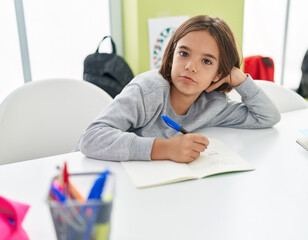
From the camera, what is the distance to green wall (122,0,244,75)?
89.2 inches

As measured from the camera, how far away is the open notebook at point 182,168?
28.2 inches

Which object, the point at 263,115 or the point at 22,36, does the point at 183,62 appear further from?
the point at 22,36

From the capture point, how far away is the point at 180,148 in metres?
0.81

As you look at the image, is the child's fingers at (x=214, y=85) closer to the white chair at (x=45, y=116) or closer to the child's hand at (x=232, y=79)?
the child's hand at (x=232, y=79)

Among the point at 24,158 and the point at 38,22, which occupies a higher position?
the point at 38,22

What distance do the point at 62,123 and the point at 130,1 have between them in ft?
4.65

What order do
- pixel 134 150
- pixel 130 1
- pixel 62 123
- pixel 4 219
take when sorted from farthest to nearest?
pixel 130 1 < pixel 62 123 < pixel 134 150 < pixel 4 219

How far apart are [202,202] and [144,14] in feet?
6.13

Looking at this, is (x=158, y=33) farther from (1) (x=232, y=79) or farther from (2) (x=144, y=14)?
(1) (x=232, y=79)

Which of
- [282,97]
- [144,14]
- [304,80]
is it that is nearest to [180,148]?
[282,97]

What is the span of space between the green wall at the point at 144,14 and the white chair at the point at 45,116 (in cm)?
119

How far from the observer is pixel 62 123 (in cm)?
118

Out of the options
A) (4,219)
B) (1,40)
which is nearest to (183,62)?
(4,219)

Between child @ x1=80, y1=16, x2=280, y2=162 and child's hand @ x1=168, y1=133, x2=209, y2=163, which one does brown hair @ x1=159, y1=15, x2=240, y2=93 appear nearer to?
child @ x1=80, y1=16, x2=280, y2=162
